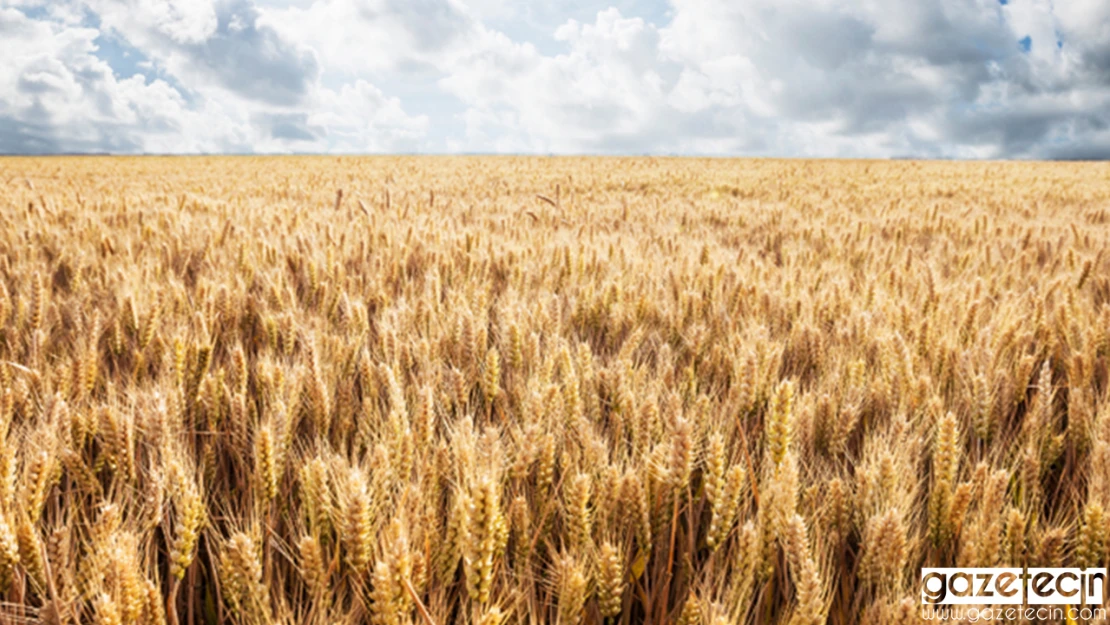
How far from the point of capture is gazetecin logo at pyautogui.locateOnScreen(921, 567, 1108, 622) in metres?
0.94

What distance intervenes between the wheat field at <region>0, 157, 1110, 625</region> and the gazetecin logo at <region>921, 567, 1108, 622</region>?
1.7 inches

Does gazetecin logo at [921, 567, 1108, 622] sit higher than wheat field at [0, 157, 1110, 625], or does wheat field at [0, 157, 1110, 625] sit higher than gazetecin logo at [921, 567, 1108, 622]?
wheat field at [0, 157, 1110, 625]

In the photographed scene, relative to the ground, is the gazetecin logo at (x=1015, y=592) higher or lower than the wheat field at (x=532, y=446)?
lower

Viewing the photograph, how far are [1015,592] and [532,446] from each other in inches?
33.7

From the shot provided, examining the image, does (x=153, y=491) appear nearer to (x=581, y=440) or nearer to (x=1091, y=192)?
(x=581, y=440)

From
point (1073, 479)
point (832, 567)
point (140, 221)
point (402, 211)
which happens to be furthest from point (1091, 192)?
point (140, 221)

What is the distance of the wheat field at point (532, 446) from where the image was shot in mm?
990

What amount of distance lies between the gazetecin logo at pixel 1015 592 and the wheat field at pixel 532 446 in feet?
0.14

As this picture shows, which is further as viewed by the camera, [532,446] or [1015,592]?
[532,446]

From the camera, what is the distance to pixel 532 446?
4.04ft

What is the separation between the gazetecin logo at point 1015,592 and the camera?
3.10 feet

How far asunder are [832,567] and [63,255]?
13.2ft

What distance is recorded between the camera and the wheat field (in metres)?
A: 0.99

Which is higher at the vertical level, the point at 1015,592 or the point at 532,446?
the point at 532,446
